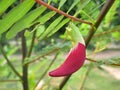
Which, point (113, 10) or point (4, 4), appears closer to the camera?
point (4, 4)

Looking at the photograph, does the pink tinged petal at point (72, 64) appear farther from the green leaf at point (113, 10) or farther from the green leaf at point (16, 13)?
the green leaf at point (113, 10)

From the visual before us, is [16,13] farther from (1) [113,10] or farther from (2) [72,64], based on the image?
(1) [113,10]

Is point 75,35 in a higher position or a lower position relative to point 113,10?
higher

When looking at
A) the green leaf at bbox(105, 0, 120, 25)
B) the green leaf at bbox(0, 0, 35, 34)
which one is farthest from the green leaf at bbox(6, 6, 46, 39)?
the green leaf at bbox(105, 0, 120, 25)

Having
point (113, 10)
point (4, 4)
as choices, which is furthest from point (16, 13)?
point (113, 10)

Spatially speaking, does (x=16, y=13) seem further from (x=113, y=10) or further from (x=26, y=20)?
(x=113, y=10)

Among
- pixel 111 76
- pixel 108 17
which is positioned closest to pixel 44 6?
pixel 108 17

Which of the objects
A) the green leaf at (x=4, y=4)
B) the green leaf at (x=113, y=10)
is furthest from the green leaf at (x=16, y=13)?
the green leaf at (x=113, y=10)

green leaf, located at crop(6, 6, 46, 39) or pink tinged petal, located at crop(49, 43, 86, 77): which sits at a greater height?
green leaf, located at crop(6, 6, 46, 39)

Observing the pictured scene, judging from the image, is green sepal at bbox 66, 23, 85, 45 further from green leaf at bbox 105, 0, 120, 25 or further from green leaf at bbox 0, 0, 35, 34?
green leaf at bbox 105, 0, 120, 25

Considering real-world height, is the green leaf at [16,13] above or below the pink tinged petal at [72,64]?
above
